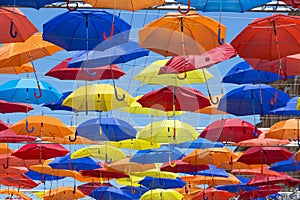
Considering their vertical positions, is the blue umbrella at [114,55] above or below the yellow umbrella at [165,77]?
above

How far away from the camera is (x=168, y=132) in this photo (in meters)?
13.8

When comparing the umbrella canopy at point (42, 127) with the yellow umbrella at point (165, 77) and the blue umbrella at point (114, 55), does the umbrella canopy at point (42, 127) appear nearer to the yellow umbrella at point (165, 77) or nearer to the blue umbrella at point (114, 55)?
the yellow umbrella at point (165, 77)

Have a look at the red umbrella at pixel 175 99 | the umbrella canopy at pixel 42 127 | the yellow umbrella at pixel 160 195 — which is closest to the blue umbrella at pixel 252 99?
the red umbrella at pixel 175 99

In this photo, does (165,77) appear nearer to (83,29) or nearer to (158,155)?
(83,29)

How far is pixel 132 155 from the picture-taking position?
1747cm

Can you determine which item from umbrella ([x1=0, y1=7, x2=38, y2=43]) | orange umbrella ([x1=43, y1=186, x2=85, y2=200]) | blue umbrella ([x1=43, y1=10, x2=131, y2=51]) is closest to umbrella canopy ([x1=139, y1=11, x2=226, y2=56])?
blue umbrella ([x1=43, y1=10, x2=131, y2=51])

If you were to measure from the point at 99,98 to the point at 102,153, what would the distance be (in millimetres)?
1861

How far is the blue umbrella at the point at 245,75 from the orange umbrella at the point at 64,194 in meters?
10.4

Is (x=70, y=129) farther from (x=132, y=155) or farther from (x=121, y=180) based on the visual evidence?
(x=121, y=180)

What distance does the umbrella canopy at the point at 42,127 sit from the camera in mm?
15391

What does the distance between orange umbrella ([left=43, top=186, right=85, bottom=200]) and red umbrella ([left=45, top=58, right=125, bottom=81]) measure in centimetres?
1014

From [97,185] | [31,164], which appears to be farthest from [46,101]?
[97,185]

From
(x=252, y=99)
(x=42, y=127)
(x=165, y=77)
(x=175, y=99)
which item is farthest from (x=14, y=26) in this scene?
(x=42, y=127)

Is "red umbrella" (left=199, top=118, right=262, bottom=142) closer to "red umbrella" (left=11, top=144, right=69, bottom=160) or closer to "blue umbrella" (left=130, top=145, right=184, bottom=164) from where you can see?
"blue umbrella" (left=130, top=145, right=184, bottom=164)
